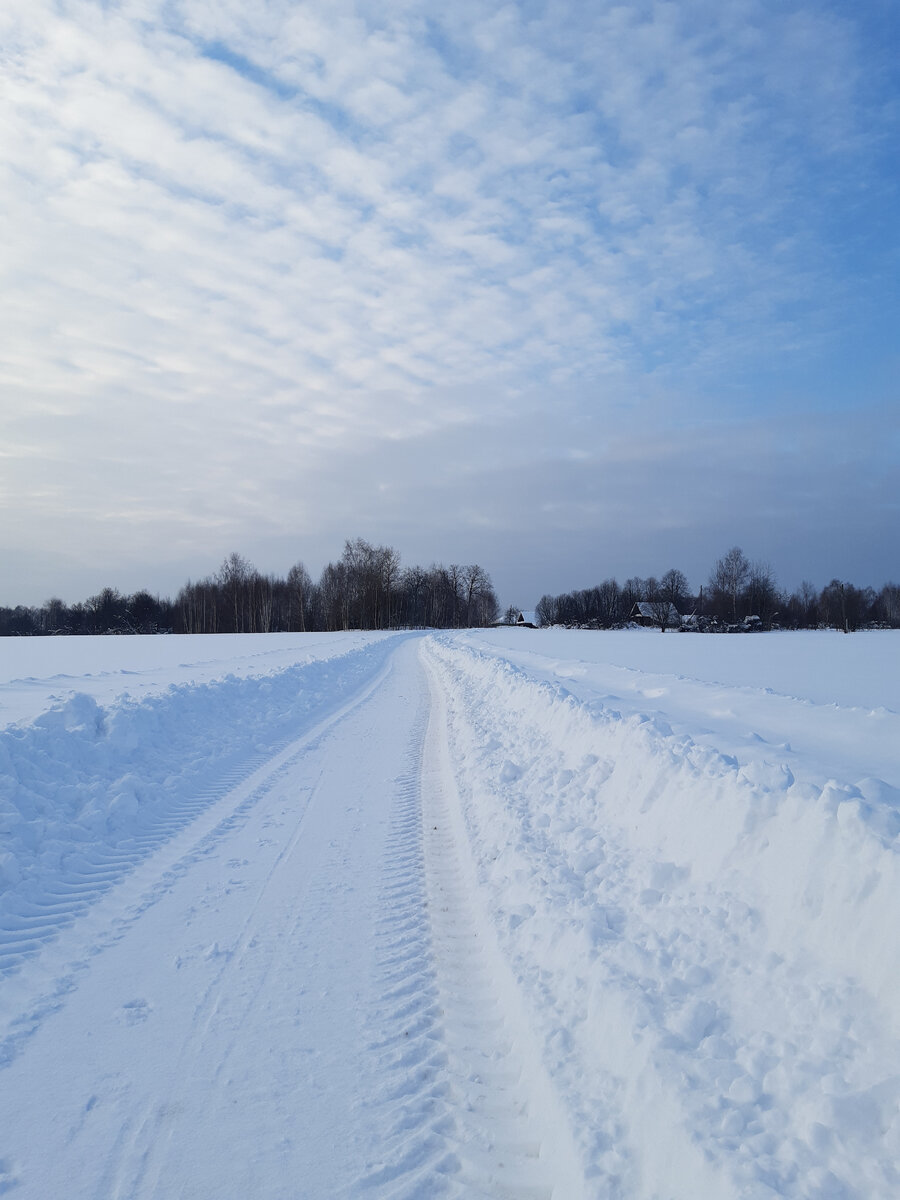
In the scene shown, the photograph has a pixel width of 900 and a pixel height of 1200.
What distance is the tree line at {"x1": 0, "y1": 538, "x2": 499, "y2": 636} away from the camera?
87812 mm

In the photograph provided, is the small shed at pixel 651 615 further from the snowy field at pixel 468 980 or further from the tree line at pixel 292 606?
the snowy field at pixel 468 980

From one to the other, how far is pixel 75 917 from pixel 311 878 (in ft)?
5.58

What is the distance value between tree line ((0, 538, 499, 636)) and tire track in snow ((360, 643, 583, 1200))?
79849mm

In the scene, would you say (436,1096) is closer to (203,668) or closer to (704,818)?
(704,818)

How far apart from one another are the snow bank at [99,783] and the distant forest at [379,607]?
7355cm

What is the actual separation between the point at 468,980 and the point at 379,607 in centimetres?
8332

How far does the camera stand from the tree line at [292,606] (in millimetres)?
87812

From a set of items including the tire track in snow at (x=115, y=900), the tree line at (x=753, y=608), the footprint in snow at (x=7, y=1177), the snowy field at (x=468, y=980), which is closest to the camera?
the footprint in snow at (x=7, y=1177)

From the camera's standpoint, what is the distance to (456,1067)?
313 cm

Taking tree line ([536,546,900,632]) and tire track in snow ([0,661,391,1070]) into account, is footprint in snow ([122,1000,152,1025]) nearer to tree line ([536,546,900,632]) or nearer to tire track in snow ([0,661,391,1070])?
tire track in snow ([0,661,391,1070])

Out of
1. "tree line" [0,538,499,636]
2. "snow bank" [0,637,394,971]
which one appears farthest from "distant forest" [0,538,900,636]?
"snow bank" [0,637,394,971]

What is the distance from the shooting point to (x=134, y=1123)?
107 inches

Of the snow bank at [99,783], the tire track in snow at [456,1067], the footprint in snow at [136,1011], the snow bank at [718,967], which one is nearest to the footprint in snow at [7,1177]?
the footprint in snow at [136,1011]

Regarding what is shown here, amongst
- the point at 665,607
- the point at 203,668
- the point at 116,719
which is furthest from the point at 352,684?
the point at 665,607
